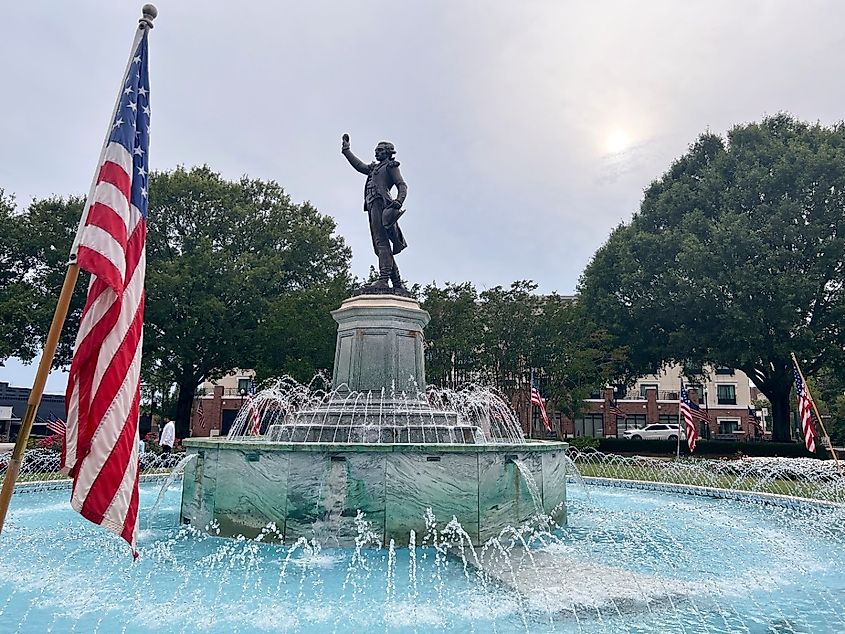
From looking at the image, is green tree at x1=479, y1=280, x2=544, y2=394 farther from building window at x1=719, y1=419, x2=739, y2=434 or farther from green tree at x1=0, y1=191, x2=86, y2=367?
building window at x1=719, y1=419, x2=739, y2=434

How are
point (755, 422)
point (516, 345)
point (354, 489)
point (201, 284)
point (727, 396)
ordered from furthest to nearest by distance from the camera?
point (755, 422)
point (727, 396)
point (516, 345)
point (201, 284)
point (354, 489)

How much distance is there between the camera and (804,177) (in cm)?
3028

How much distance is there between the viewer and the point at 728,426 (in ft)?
188

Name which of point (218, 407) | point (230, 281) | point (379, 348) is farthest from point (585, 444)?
point (218, 407)

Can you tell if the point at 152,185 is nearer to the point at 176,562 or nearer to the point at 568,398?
the point at 568,398

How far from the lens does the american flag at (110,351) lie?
14.5 feet

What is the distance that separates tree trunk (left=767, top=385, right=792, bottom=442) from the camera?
32.4 m

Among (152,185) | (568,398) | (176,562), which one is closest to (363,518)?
(176,562)

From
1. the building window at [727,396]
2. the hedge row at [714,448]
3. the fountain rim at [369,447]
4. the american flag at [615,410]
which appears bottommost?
the fountain rim at [369,447]

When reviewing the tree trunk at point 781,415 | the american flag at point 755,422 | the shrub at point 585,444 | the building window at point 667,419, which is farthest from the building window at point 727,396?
the shrub at point 585,444

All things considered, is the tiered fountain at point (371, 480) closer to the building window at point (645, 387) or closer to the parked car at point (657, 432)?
the parked car at point (657, 432)

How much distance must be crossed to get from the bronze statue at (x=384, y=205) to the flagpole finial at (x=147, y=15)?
32.3 feet

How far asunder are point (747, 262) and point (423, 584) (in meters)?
28.2

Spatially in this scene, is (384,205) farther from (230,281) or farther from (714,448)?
(714,448)
